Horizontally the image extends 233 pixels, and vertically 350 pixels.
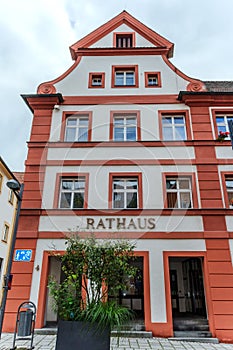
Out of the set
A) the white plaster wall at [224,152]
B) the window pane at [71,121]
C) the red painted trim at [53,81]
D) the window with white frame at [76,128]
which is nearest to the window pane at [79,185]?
the window with white frame at [76,128]

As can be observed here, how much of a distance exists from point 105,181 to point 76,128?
117 inches

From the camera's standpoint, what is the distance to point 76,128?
1199 cm

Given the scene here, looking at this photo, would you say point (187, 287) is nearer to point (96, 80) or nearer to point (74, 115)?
point (74, 115)

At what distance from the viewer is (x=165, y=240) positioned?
9727 mm

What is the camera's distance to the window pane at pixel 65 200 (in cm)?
1059

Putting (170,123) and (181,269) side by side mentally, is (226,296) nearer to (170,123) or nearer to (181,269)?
(181,269)

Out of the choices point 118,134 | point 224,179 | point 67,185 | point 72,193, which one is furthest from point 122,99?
point 224,179

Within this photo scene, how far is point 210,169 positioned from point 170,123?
275 centimetres

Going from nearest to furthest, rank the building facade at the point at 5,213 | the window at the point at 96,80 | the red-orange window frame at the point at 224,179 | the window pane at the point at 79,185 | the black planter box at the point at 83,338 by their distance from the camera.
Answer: the black planter box at the point at 83,338, the red-orange window frame at the point at 224,179, the window pane at the point at 79,185, the window at the point at 96,80, the building facade at the point at 5,213

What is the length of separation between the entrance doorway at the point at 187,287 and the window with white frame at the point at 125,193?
3.75 m

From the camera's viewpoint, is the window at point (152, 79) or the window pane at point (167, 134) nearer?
the window pane at point (167, 134)

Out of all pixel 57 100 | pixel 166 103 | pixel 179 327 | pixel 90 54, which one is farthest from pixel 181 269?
pixel 90 54

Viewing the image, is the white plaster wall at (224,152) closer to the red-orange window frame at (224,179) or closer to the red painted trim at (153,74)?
the red-orange window frame at (224,179)

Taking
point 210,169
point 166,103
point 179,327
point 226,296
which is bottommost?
point 179,327
